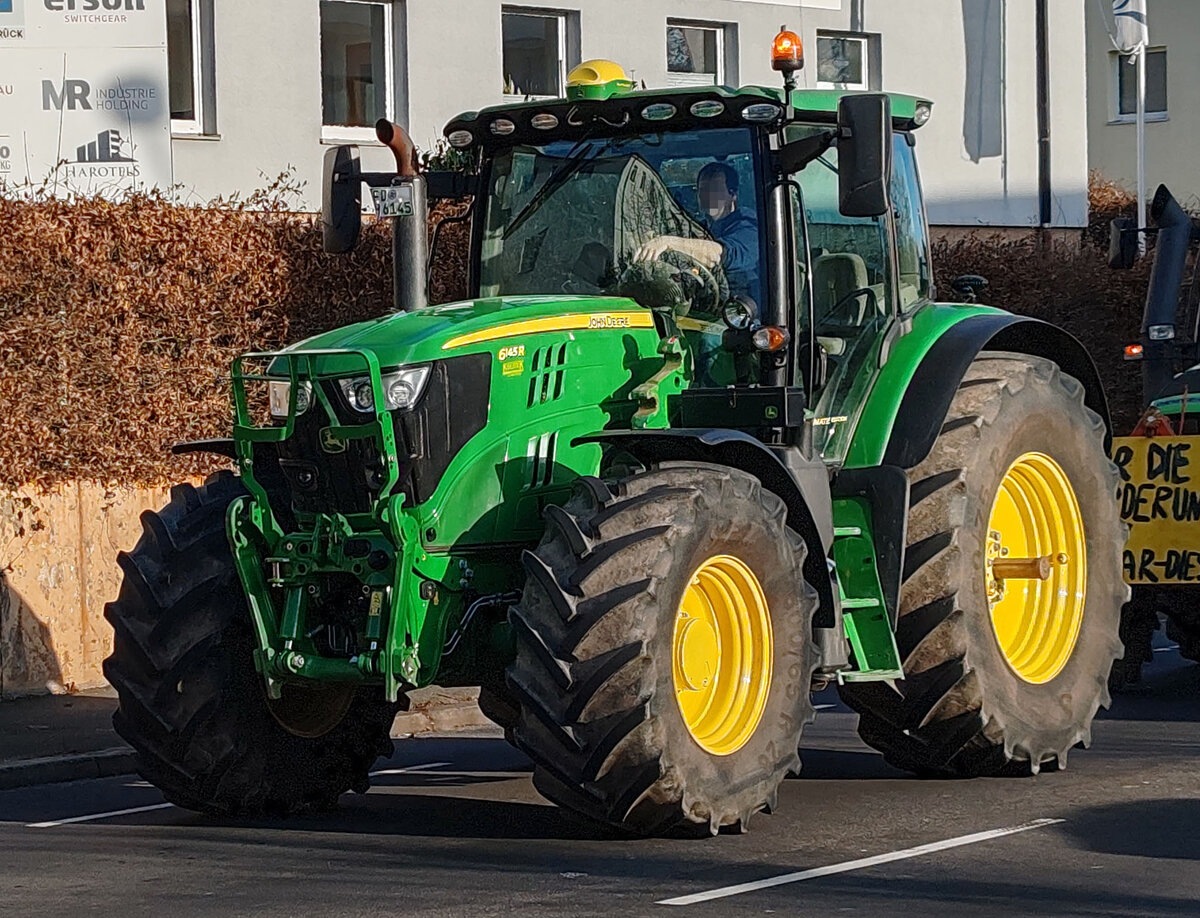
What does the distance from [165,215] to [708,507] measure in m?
6.96

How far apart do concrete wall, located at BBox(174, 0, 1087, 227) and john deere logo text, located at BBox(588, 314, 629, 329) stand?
8.98 metres

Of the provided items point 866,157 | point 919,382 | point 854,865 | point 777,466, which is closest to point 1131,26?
point 919,382

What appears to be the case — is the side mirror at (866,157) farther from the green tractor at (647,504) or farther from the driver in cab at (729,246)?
the driver in cab at (729,246)

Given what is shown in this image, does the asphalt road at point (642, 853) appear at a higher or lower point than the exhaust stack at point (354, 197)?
lower

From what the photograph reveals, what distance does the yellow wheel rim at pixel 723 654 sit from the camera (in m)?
8.31

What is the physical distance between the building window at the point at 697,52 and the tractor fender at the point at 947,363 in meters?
12.9

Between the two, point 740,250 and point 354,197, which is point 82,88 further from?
point 740,250

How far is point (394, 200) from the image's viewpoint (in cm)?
978

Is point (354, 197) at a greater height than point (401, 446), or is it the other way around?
point (354, 197)

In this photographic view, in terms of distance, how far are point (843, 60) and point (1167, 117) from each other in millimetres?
15647

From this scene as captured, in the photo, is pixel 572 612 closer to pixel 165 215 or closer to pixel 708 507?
pixel 708 507

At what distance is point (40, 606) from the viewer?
1373cm

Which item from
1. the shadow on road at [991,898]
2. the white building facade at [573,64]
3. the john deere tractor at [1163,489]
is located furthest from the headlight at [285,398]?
the white building facade at [573,64]

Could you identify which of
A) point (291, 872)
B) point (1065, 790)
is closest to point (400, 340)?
point (291, 872)
